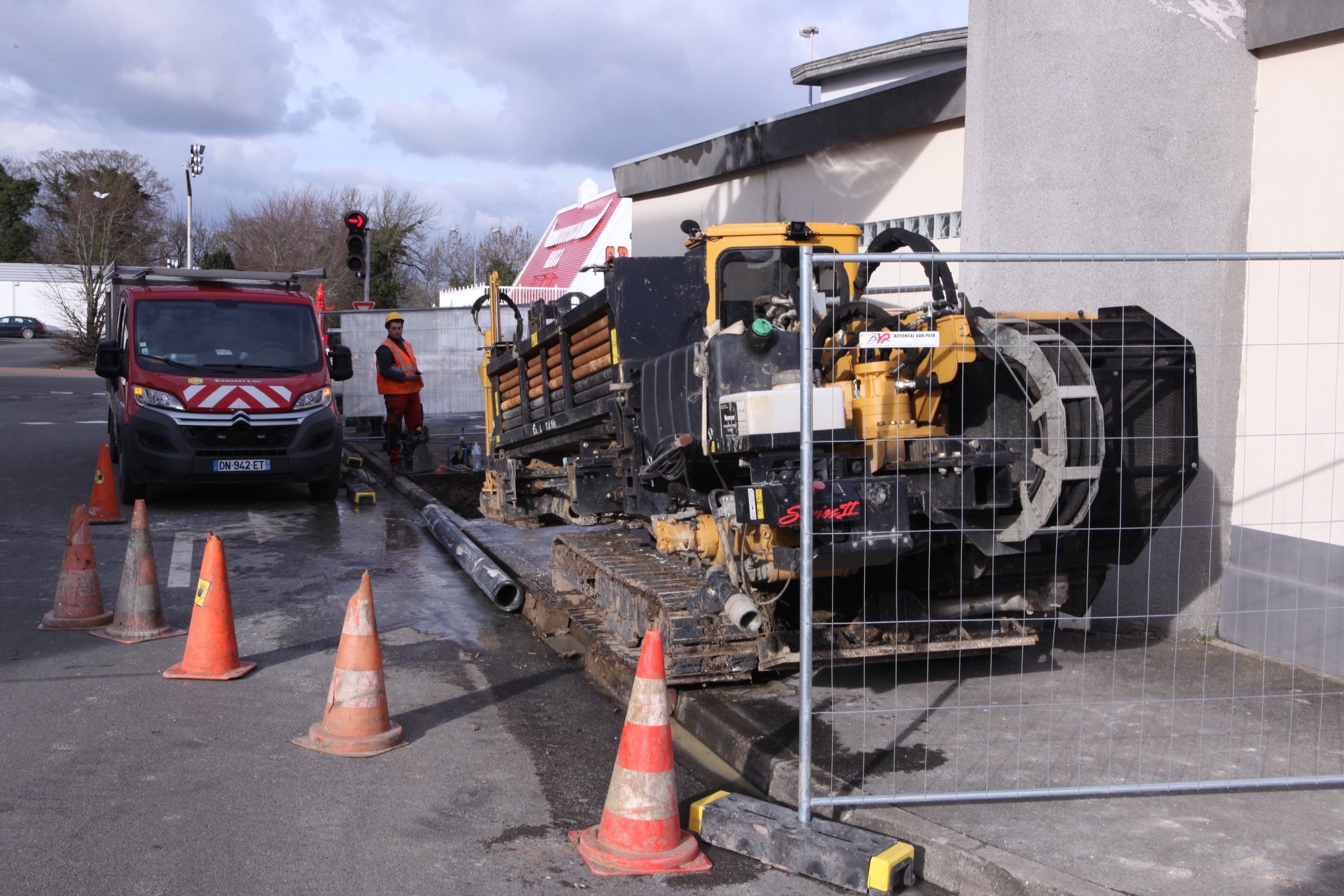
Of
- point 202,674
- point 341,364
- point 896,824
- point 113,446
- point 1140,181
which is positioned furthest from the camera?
point 113,446

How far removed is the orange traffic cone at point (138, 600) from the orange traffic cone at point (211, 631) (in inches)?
32.4

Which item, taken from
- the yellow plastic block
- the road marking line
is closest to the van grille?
the road marking line

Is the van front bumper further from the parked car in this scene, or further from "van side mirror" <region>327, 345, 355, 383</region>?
the parked car

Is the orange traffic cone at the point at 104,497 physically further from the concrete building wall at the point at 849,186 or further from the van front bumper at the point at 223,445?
the concrete building wall at the point at 849,186

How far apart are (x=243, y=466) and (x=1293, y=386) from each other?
31.5 feet

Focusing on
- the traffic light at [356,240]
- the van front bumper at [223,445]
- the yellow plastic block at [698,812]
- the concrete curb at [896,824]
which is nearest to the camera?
the concrete curb at [896,824]

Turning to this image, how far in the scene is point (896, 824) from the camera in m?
4.23

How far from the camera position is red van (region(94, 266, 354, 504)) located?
11.7 meters

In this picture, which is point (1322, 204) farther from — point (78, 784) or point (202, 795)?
point (78, 784)

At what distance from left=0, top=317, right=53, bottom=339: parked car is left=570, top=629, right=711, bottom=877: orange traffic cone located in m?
60.9

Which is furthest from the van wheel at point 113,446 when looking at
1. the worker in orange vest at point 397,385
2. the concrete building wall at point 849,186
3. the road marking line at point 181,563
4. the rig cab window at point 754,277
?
the rig cab window at point 754,277

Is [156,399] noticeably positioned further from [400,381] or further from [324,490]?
[400,381]

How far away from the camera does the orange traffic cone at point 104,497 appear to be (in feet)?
36.1

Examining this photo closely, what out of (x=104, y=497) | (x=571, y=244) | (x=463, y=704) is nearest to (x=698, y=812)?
(x=463, y=704)
